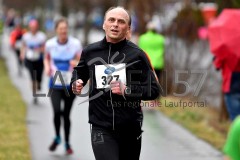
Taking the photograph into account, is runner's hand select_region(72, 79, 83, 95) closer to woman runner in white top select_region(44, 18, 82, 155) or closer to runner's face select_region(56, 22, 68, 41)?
woman runner in white top select_region(44, 18, 82, 155)

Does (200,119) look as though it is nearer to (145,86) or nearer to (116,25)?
(145,86)

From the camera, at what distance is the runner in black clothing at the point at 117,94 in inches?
234

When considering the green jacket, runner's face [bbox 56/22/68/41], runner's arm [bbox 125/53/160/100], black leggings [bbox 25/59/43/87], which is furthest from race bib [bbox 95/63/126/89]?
black leggings [bbox 25/59/43/87]

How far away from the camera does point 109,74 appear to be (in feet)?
19.9

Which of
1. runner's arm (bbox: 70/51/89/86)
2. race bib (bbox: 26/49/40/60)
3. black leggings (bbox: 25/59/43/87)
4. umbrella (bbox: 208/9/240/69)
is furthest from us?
black leggings (bbox: 25/59/43/87)

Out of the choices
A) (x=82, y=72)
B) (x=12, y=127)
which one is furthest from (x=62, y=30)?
(x=82, y=72)

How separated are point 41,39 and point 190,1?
370 cm

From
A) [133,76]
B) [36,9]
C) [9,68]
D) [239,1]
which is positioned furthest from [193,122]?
[36,9]

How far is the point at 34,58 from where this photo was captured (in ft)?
53.2

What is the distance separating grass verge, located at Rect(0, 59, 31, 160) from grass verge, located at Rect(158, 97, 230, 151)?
9.50 ft

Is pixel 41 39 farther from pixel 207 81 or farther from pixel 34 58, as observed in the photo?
pixel 207 81

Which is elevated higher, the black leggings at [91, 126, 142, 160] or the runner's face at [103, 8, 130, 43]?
the runner's face at [103, 8, 130, 43]

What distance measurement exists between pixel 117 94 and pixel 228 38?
351cm

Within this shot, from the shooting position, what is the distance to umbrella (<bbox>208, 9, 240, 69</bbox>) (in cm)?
892
